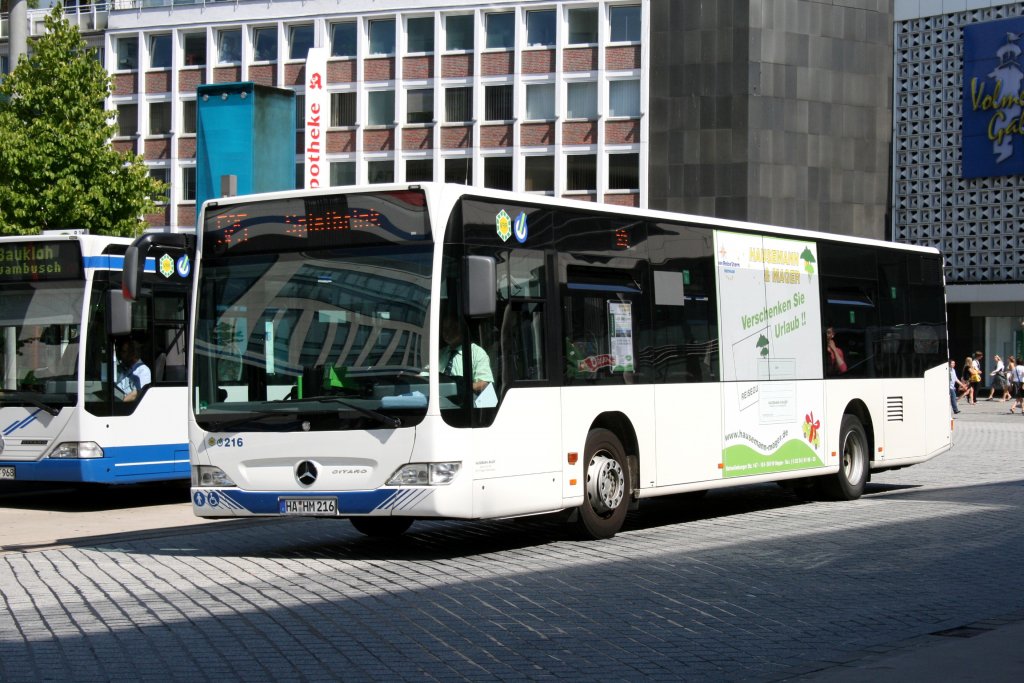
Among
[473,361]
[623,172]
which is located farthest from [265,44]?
[473,361]

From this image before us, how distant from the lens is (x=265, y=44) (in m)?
66.7

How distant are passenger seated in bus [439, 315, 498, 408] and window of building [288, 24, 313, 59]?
56.0 meters

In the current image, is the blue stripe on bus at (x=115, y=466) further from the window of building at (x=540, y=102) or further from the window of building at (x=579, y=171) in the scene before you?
the window of building at (x=540, y=102)

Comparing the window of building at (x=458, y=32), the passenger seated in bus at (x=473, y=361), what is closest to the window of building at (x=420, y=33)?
the window of building at (x=458, y=32)

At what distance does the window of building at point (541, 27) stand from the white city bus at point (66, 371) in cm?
4821

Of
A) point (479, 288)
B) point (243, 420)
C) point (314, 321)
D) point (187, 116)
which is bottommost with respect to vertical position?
point (243, 420)

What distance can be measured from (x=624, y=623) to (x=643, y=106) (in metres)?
56.1

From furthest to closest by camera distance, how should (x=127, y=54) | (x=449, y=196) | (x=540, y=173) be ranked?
(x=127, y=54)
(x=540, y=173)
(x=449, y=196)

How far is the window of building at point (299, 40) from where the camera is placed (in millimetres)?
65938

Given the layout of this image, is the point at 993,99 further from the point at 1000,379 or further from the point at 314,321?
the point at 314,321

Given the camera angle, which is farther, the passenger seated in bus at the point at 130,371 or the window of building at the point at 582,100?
the window of building at the point at 582,100

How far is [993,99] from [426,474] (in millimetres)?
59542

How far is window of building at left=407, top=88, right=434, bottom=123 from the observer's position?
214ft

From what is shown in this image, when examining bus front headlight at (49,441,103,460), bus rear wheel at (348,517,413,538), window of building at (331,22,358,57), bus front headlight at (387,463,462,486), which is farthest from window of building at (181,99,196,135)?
bus front headlight at (387,463,462,486)
